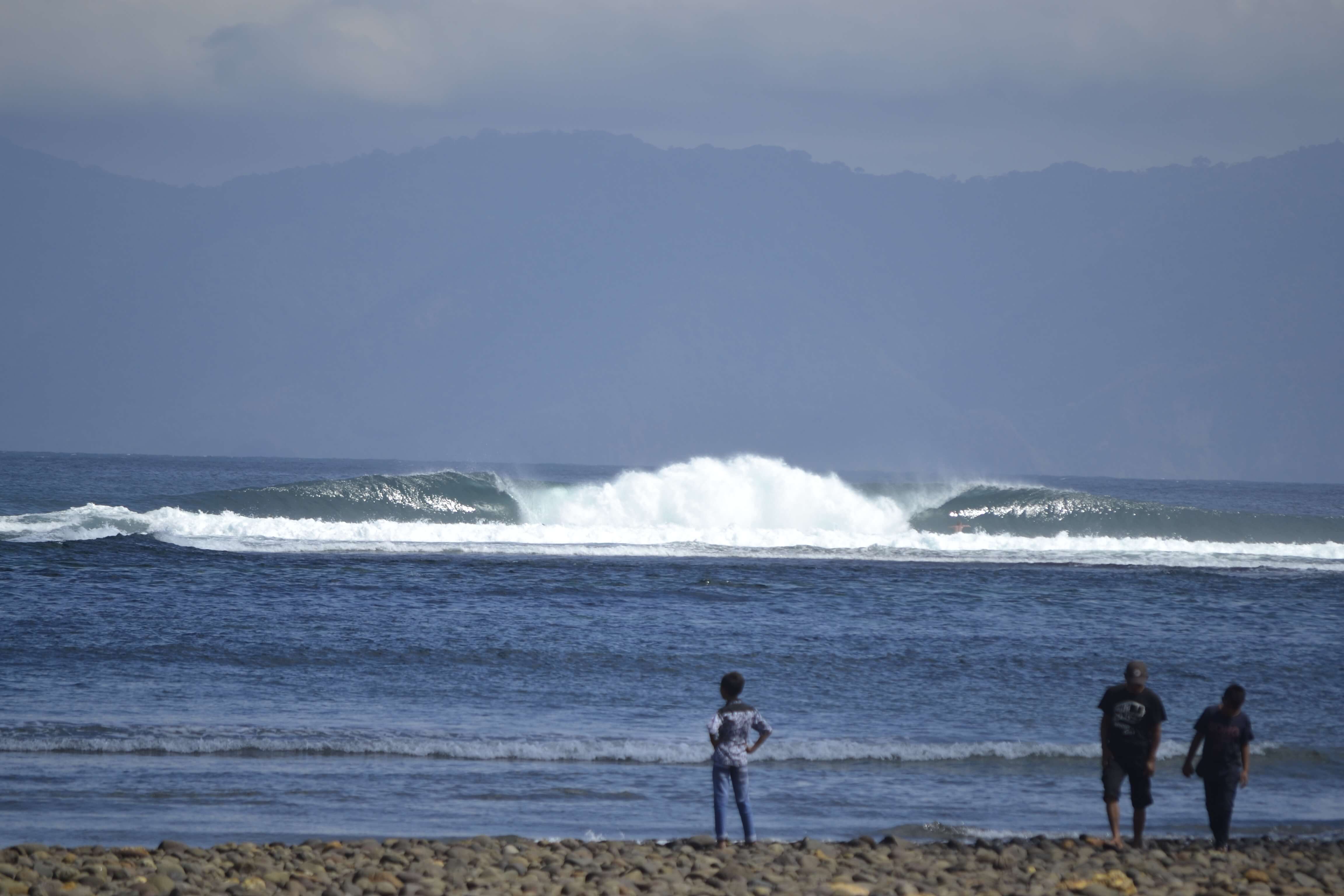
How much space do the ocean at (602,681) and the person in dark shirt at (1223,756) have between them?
3.24ft

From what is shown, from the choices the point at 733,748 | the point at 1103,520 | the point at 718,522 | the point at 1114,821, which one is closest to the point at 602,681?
the point at 733,748

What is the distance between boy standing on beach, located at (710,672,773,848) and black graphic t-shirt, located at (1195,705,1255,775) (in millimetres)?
3010

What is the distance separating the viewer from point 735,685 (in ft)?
25.8

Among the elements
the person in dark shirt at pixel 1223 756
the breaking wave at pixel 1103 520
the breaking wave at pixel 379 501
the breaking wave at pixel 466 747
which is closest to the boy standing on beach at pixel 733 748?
the breaking wave at pixel 466 747

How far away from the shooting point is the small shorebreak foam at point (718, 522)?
30.2 m

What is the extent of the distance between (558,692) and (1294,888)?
25.6 feet

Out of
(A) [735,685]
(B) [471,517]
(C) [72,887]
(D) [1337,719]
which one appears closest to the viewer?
(C) [72,887]

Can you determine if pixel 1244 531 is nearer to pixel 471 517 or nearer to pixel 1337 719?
pixel 471 517

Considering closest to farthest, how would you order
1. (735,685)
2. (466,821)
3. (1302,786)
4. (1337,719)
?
(735,685), (466,821), (1302,786), (1337,719)

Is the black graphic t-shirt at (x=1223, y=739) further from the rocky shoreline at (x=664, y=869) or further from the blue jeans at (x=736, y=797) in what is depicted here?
the blue jeans at (x=736, y=797)

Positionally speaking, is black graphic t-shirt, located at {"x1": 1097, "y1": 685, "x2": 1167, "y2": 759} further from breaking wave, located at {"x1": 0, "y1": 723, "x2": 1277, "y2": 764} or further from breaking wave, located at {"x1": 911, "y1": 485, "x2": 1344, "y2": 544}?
breaking wave, located at {"x1": 911, "y1": 485, "x2": 1344, "y2": 544}

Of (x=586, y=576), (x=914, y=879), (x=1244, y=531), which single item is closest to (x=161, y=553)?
(x=586, y=576)

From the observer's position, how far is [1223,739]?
794cm

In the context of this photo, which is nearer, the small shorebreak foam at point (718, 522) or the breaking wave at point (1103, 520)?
the small shorebreak foam at point (718, 522)
